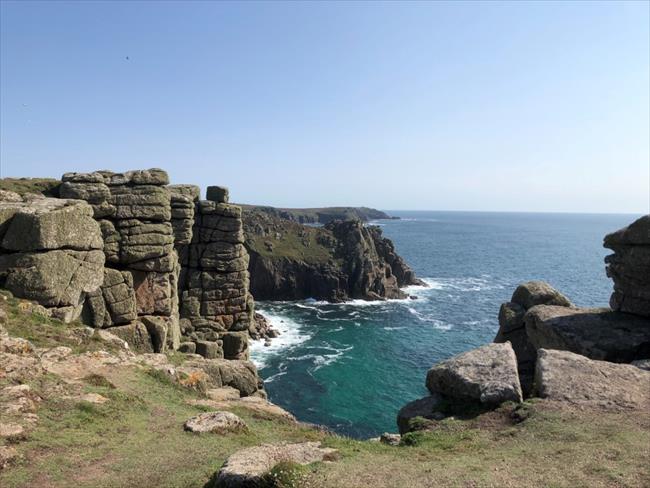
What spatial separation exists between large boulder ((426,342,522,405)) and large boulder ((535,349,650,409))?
1606 millimetres

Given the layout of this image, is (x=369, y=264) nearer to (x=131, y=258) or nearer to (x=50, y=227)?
(x=131, y=258)

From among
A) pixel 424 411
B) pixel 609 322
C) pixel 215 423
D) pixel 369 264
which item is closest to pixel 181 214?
pixel 215 423

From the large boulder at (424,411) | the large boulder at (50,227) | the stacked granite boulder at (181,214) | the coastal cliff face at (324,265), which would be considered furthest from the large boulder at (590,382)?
the coastal cliff face at (324,265)

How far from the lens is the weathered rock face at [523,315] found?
34.1 metres

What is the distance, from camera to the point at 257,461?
44.3 ft

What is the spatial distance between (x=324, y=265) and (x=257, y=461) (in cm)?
12601

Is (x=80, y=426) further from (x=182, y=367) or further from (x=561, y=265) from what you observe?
(x=561, y=265)

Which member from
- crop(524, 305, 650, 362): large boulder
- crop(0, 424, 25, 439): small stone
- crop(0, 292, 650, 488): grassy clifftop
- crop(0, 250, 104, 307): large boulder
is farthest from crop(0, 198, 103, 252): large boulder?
crop(524, 305, 650, 362): large boulder

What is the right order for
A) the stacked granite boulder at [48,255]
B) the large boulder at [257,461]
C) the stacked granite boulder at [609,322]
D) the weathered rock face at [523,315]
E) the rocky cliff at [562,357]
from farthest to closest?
the weathered rock face at [523,315]
the stacked granite boulder at [609,322]
the stacked granite boulder at [48,255]
the rocky cliff at [562,357]
the large boulder at [257,461]

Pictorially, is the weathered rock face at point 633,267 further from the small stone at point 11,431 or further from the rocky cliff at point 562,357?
the small stone at point 11,431

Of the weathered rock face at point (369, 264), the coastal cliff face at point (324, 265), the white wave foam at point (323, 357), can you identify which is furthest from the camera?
the weathered rock face at point (369, 264)

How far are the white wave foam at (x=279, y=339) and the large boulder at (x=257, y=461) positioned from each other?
6187 cm

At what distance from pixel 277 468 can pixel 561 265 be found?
8287 inches

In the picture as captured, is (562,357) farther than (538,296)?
No
